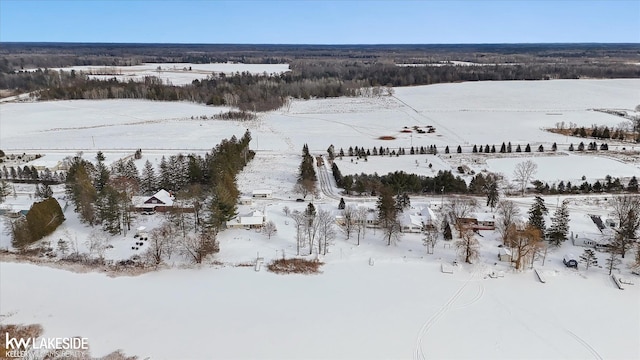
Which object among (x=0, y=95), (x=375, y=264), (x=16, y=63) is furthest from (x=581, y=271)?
(x=16, y=63)

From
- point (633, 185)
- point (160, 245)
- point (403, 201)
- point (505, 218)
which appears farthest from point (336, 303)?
point (633, 185)

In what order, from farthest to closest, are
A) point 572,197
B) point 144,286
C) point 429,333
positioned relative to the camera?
point 572,197, point 144,286, point 429,333

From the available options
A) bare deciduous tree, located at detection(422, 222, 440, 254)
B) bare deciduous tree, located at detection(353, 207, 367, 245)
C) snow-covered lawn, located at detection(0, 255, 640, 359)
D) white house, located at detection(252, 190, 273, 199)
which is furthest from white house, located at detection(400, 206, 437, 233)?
white house, located at detection(252, 190, 273, 199)

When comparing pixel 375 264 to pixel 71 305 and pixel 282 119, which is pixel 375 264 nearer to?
Result: pixel 71 305

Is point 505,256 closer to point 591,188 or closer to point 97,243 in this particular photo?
point 591,188

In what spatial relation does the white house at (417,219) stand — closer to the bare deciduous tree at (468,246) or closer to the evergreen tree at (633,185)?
the bare deciduous tree at (468,246)

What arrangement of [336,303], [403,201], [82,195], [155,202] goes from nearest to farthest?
[336,303]
[82,195]
[403,201]
[155,202]
